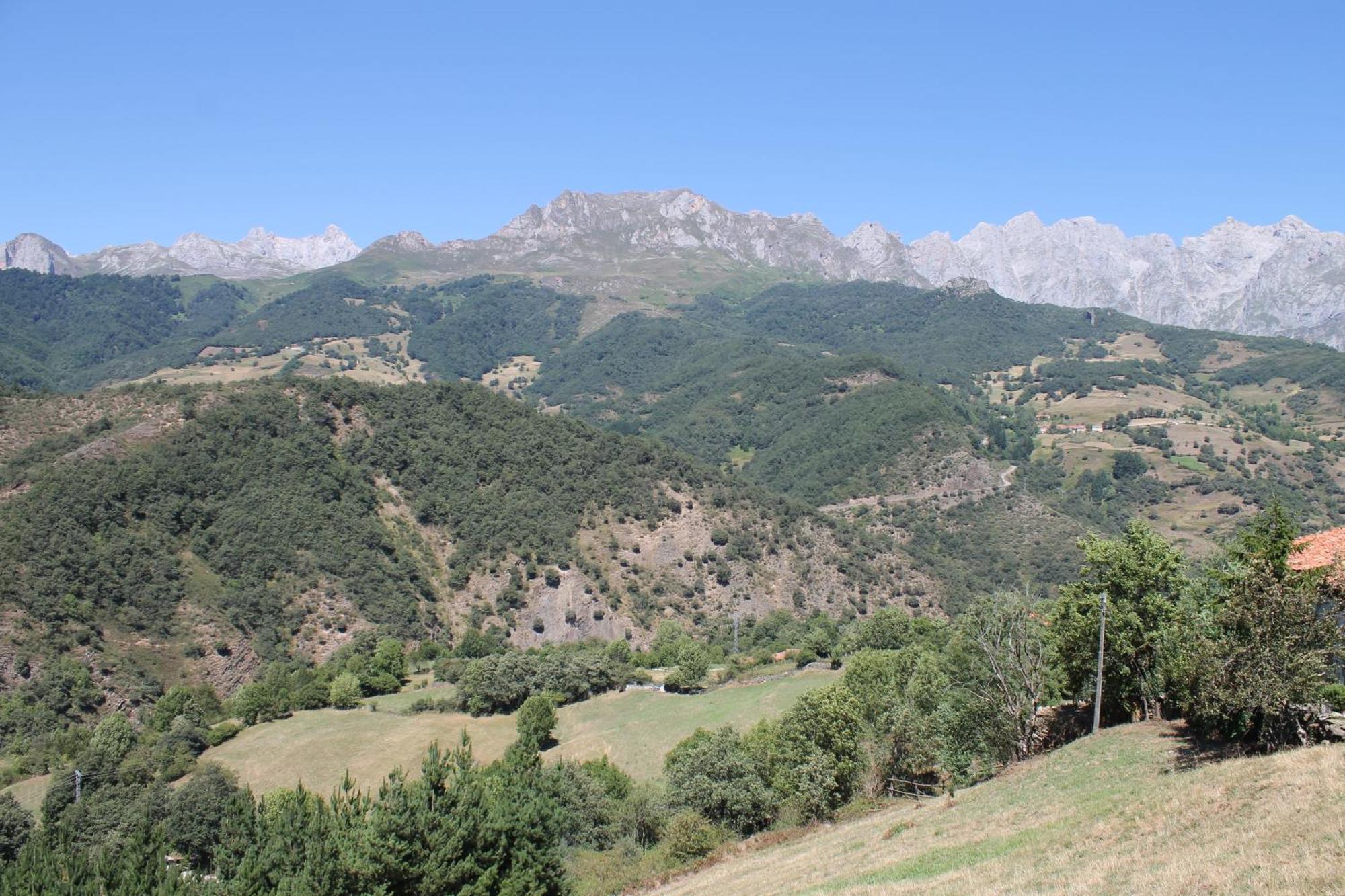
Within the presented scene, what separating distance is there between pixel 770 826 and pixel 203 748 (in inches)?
1483

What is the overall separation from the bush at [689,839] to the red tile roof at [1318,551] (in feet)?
80.8

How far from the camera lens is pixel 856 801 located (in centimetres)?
4328

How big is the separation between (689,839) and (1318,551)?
27086mm

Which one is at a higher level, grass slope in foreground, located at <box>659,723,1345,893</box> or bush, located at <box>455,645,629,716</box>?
grass slope in foreground, located at <box>659,723,1345,893</box>

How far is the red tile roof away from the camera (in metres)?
34.6

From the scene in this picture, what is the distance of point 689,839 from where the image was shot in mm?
40188

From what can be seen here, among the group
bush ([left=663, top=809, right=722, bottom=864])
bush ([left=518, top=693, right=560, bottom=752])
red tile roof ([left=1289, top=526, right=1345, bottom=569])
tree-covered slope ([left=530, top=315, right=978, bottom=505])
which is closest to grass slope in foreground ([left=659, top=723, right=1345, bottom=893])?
bush ([left=663, top=809, right=722, bottom=864])

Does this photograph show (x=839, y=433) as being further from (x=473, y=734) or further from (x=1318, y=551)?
(x=1318, y=551)

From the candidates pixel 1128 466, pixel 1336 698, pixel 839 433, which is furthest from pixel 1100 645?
pixel 1128 466

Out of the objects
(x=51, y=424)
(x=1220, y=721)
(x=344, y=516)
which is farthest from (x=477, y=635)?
(x=1220, y=721)

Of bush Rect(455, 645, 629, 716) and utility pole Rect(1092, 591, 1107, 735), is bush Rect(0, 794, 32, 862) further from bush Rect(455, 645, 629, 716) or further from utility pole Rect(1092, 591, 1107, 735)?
utility pole Rect(1092, 591, 1107, 735)

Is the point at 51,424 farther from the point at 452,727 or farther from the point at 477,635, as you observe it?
the point at 452,727

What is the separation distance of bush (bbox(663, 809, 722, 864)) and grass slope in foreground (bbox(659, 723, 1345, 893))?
110 inches

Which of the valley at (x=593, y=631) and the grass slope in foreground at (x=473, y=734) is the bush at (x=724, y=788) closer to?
the valley at (x=593, y=631)
